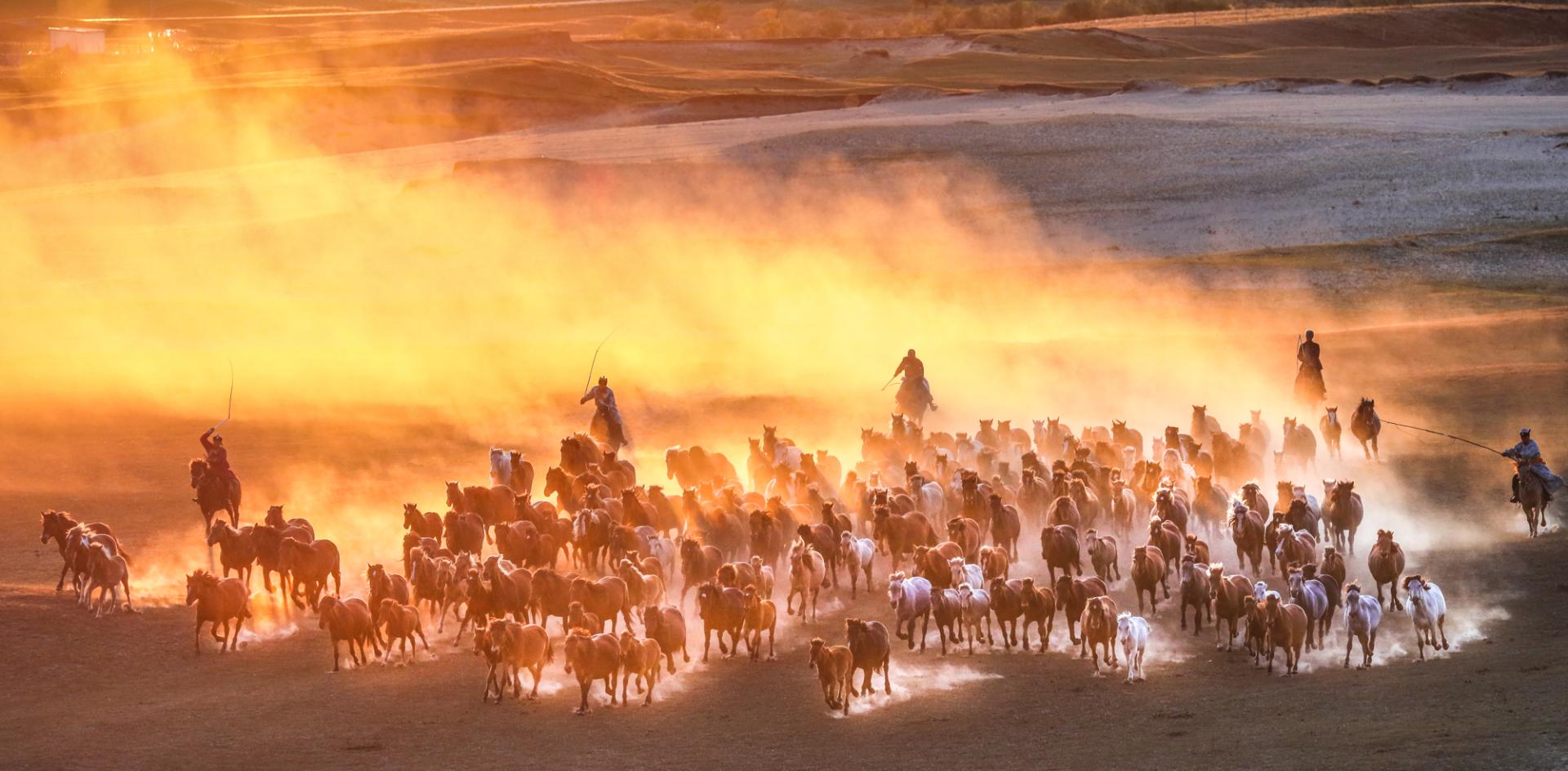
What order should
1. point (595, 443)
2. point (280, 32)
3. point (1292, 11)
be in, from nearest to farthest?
point (595, 443) → point (1292, 11) → point (280, 32)

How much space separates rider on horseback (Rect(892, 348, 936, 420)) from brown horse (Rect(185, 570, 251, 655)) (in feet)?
52.2

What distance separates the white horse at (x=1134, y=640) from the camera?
2308cm

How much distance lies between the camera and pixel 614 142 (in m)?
86.1

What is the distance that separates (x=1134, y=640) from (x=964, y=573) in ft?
10.3

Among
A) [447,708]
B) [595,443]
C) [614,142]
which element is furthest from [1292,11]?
[447,708]

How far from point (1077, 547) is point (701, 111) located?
7272cm

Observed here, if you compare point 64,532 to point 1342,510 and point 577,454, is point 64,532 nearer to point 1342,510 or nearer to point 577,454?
point 577,454

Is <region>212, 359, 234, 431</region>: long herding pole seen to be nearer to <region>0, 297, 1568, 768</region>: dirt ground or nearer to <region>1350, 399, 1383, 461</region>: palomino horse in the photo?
<region>0, 297, 1568, 768</region>: dirt ground

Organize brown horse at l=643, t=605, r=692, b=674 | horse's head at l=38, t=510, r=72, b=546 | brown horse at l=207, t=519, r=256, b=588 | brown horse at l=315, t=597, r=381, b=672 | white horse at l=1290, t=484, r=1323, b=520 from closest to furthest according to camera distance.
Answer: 1. brown horse at l=643, t=605, r=692, b=674
2. brown horse at l=315, t=597, r=381, b=672
3. brown horse at l=207, t=519, r=256, b=588
4. horse's head at l=38, t=510, r=72, b=546
5. white horse at l=1290, t=484, r=1323, b=520

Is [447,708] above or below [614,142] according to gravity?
below

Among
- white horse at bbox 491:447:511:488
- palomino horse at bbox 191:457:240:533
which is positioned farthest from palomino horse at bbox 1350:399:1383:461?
palomino horse at bbox 191:457:240:533

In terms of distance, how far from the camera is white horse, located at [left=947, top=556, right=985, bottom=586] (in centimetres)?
2545

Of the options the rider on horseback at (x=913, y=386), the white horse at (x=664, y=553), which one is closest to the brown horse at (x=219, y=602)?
the white horse at (x=664, y=553)

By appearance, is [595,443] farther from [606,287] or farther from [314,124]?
[314,124]
